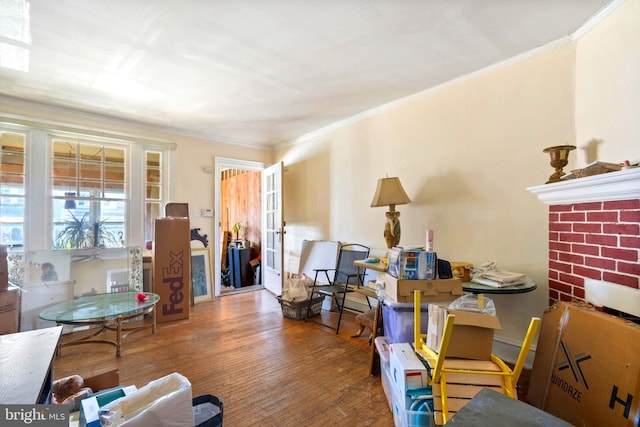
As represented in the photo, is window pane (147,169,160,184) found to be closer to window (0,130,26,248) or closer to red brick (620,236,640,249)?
window (0,130,26,248)

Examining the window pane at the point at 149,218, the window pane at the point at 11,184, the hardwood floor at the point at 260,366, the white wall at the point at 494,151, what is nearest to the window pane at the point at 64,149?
the window pane at the point at 11,184

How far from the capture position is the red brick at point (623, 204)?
148 centimetres

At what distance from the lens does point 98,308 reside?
8.44ft

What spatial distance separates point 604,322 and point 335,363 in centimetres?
174

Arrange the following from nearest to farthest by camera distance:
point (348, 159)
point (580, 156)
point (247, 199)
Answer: point (580, 156) → point (348, 159) → point (247, 199)

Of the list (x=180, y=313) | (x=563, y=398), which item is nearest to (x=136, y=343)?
A: (x=180, y=313)

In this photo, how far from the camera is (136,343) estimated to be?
8.98 ft

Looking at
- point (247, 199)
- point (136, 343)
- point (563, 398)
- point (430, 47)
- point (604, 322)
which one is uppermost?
point (430, 47)

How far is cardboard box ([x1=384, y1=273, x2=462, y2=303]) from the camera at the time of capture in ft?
6.09

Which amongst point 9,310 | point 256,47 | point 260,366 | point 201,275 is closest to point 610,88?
point 256,47

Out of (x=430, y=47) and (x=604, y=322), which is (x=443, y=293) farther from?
(x=430, y=47)

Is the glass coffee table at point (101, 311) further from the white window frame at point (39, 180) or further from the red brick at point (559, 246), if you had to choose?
the red brick at point (559, 246)

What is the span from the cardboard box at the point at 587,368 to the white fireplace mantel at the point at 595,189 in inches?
25.0

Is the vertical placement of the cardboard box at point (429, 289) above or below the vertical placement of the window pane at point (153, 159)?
below
